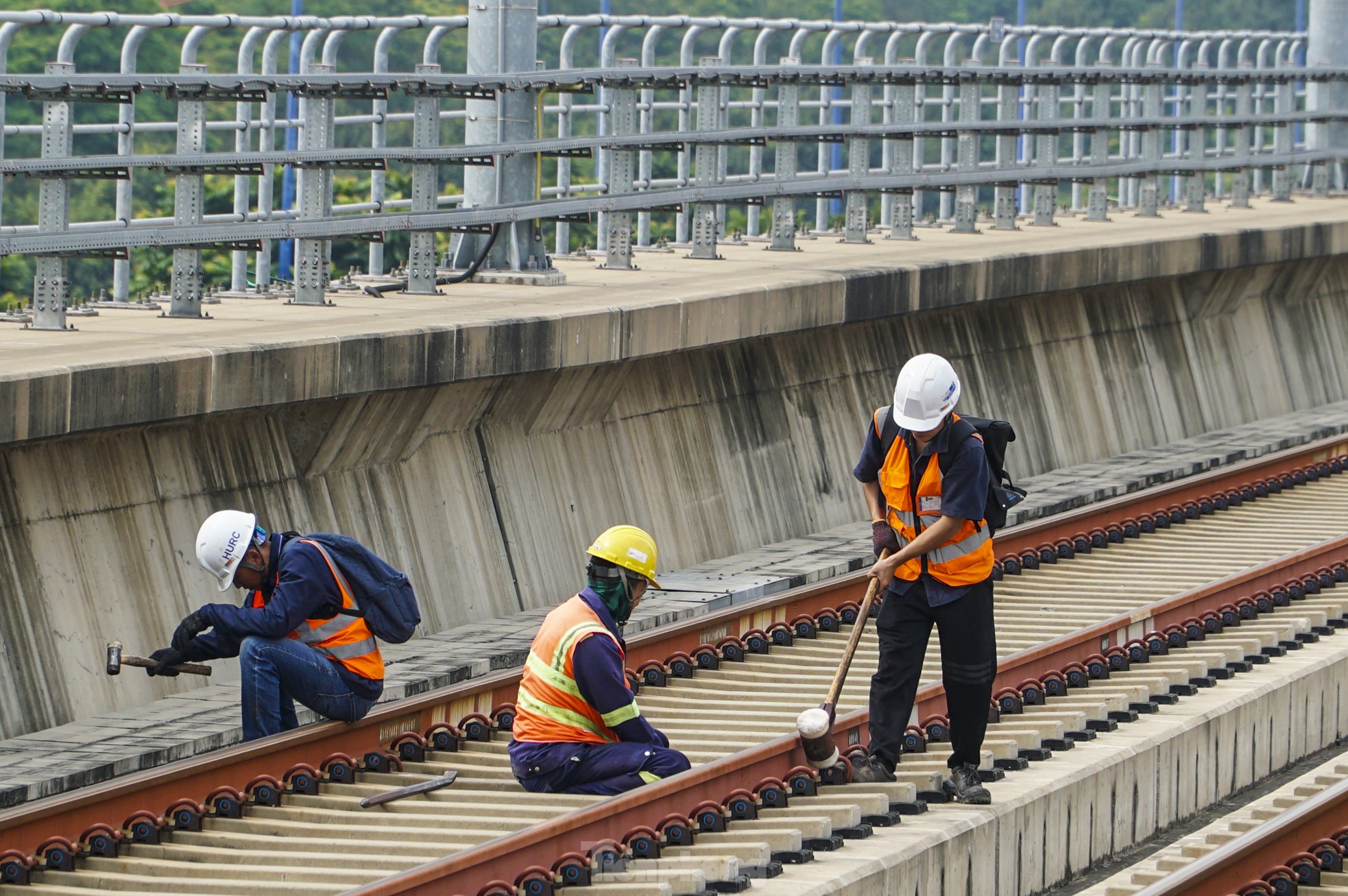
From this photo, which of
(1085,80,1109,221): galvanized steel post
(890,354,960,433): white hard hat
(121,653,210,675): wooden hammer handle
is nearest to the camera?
(890,354,960,433): white hard hat

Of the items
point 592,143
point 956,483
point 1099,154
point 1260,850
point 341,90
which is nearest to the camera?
point 1260,850

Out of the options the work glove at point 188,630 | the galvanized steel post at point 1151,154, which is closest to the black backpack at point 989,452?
the work glove at point 188,630

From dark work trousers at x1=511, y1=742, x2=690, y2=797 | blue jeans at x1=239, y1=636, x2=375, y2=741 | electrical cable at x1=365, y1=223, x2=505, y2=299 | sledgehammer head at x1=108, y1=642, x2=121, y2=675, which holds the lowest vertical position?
dark work trousers at x1=511, y1=742, x2=690, y2=797

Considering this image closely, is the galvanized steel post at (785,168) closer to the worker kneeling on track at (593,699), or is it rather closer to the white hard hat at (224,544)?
the white hard hat at (224,544)

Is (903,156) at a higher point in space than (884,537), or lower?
higher

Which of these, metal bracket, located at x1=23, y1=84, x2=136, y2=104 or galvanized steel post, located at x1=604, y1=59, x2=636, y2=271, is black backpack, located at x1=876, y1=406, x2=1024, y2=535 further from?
galvanized steel post, located at x1=604, y1=59, x2=636, y2=271

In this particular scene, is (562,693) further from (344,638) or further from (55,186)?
(55,186)

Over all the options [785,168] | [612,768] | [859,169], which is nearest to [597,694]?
[612,768]

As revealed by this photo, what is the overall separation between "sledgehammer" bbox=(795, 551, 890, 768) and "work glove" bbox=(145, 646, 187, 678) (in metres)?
2.42

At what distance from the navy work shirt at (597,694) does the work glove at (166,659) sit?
56.8 inches

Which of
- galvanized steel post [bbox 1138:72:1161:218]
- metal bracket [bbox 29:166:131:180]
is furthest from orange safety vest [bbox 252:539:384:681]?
galvanized steel post [bbox 1138:72:1161:218]

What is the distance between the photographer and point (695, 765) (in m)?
8.83

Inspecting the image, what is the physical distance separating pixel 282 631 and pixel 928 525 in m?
2.51

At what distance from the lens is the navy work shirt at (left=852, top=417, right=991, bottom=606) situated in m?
7.98
